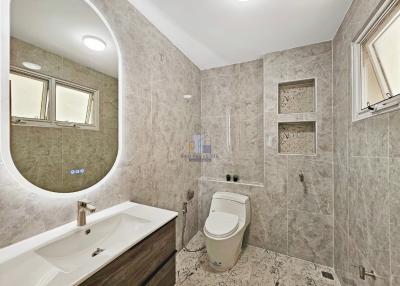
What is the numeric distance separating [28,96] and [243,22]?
168cm

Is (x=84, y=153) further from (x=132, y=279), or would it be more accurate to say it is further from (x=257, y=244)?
(x=257, y=244)

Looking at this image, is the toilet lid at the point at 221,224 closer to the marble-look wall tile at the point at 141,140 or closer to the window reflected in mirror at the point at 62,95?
the marble-look wall tile at the point at 141,140

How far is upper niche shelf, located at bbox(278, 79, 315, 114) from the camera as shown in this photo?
1896mm

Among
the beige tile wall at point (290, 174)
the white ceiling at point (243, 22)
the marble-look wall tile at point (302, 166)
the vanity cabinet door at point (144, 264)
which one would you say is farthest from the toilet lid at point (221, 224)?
the white ceiling at point (243, 22)

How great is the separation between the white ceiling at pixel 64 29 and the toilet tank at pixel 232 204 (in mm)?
1720

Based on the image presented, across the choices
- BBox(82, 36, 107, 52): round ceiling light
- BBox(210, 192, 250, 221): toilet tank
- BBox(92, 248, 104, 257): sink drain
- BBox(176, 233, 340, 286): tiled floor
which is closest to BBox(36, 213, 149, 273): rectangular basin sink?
BBox(92, 248, 104, 257): sink drain

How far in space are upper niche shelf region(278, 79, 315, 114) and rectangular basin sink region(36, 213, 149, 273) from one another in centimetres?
197

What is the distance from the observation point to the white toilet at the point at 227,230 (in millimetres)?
1591

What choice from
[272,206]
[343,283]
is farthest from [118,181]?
[343,283]

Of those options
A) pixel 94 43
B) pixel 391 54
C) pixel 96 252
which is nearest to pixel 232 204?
pixel 96 252

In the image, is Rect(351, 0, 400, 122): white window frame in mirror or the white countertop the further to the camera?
Rect(351, 0, 400, 122): white window frame in mirror

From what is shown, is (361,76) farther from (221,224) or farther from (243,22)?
(221,224)

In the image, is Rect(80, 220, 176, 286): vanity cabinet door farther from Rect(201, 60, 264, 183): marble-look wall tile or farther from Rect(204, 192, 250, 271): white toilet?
Rect(201, 60, 264, 183): marble-look wall tile

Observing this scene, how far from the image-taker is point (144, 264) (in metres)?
0.84
